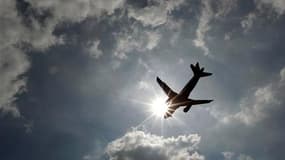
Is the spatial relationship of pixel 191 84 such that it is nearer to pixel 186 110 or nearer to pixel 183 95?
pixel 183 95

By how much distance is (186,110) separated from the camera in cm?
9256

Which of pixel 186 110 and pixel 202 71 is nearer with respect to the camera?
pixel 202 71

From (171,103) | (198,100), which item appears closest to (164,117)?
(171,103)

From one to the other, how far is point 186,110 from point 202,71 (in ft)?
43.1

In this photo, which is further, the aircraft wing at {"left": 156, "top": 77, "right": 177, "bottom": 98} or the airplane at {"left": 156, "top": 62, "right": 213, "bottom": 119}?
the aircraft wing at {"left": 156, "top": 77, "right": 177, "bottom": 98}

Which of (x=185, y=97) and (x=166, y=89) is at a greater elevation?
(x=166, y=89)

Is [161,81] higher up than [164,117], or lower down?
higher up

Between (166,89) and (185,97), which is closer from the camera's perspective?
(185,97)

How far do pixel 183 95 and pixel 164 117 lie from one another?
8633mm

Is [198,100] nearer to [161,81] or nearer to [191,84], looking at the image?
[191,84]

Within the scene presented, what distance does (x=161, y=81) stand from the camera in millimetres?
97562

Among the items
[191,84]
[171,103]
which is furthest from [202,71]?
[171,103]

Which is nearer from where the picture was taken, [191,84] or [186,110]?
[191,84]

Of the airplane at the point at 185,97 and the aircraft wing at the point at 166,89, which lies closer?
the airplane at the point at 185,97
